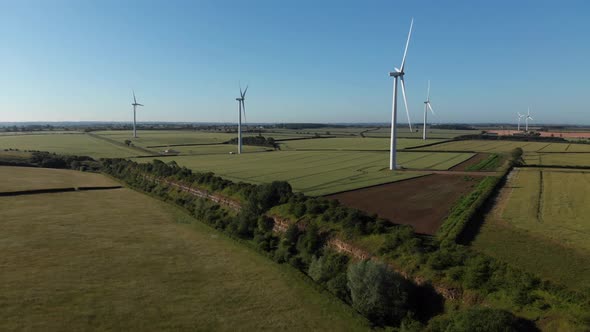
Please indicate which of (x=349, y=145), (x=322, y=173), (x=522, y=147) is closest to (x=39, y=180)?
(x=322, y=173)

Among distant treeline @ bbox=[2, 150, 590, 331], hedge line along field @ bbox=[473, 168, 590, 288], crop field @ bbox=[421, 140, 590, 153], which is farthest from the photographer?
crop field @ bbox=[421, 140, 590, 153]

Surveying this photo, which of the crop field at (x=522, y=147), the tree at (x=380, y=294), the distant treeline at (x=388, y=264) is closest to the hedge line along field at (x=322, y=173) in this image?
the distant treeline at (x=388, y=264)

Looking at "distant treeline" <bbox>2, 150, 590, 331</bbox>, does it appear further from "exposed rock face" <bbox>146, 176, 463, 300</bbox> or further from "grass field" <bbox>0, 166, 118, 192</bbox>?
"grass field" <bbox>0, 166, 118, 192</bbox>

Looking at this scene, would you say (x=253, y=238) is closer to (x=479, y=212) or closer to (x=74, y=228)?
(x=74, y=228)

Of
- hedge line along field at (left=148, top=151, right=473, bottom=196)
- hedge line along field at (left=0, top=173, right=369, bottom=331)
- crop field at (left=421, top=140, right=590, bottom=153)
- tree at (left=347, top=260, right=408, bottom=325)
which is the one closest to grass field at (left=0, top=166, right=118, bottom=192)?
hedge line along field at (left=148, top=151, right=473, bottom=196)

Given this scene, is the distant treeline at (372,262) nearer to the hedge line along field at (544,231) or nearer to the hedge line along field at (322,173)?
the hedge line along field at (544,231)
